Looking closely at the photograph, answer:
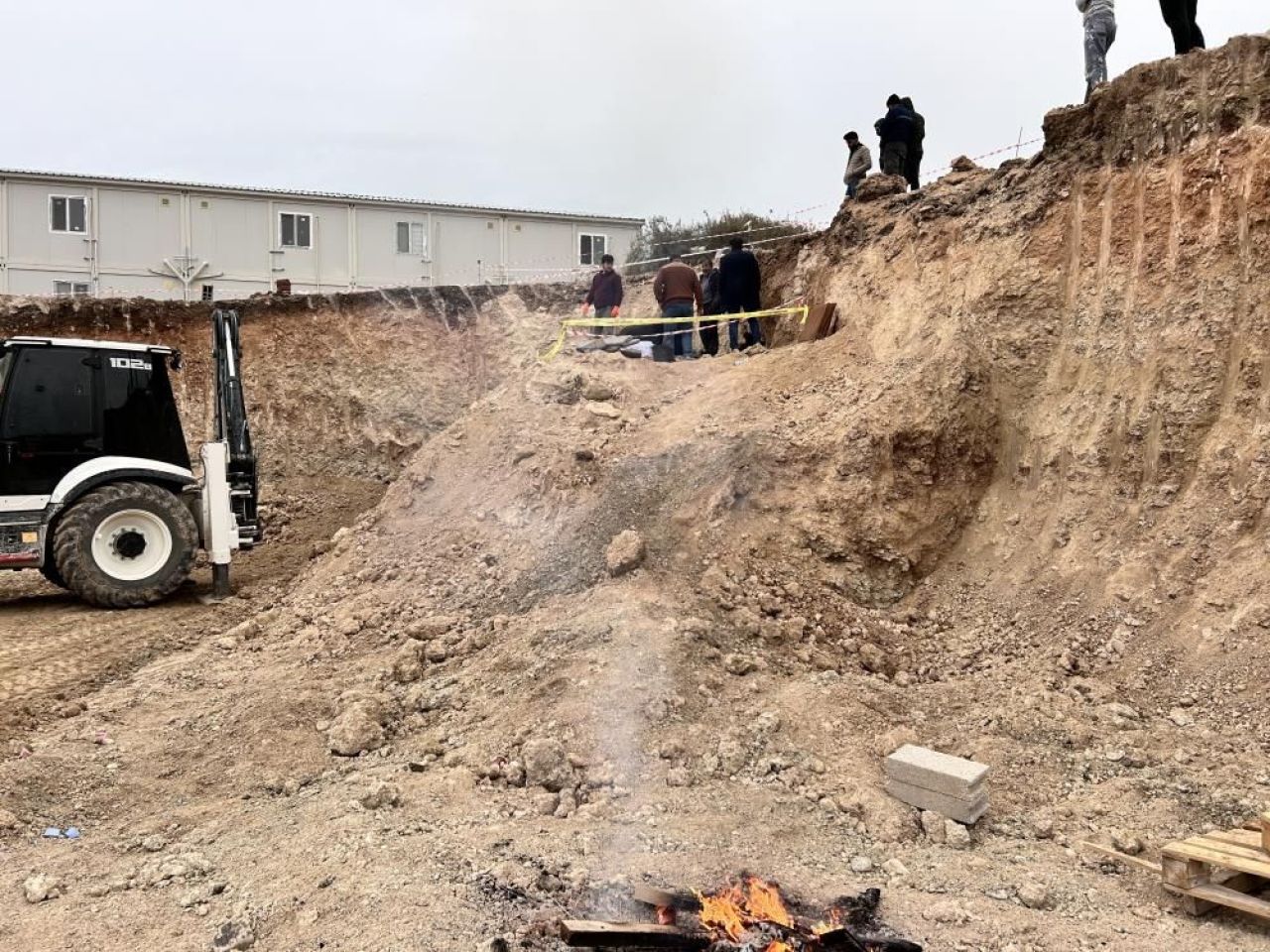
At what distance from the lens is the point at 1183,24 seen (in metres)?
8.21

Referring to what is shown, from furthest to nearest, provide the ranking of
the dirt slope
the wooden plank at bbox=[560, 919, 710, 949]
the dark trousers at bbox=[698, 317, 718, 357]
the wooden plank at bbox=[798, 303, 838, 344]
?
the dirt slope, the dark trousers at bbox=[698, 317, 718, 357], the wooden plank at bbox=[798, 303, 838, 344], the wooden plank at bbox=[560, 919, 710, 949]

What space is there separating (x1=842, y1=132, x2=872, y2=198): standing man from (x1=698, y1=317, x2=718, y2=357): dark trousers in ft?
7.93

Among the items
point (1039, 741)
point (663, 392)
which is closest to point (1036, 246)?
point (663, 392)

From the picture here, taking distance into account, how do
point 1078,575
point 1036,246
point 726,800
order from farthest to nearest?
point 1036,246 < point 1078,575 < point 726,800

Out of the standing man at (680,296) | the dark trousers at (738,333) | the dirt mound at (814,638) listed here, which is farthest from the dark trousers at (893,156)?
the standing man at (680,296)

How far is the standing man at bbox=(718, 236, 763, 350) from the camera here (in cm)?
1182

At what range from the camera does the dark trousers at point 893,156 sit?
11695 mm

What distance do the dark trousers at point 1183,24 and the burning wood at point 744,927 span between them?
7.81m

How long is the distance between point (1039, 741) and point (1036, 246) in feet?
15.2

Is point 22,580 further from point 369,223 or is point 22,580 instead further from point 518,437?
point 369,223

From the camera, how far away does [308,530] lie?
13492 millimetres

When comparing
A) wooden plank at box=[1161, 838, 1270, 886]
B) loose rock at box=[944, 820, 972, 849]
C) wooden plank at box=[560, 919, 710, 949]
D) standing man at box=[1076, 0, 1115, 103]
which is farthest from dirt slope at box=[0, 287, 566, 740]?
wooden plank at box=[1161, 838, 1270, 886]

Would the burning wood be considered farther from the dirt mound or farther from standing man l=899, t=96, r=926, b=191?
standing man l=899, t=96, r=926, b=191

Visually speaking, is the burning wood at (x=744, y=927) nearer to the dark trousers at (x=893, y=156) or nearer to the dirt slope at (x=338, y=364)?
the dark trousers at (x=893, y=156)
